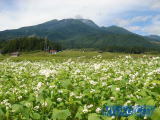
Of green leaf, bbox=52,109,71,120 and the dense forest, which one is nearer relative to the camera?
green leaf, bbox=52,109,71,120

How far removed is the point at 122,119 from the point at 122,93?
209cm

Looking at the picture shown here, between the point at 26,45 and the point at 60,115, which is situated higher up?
the point at 60,115

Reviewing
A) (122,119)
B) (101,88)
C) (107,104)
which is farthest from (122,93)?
(122,119)

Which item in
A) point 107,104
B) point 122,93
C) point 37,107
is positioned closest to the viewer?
point 107,104

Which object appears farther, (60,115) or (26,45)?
(26,45)

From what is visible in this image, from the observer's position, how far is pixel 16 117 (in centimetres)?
608

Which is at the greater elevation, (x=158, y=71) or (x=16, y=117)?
(x=158, y=71)

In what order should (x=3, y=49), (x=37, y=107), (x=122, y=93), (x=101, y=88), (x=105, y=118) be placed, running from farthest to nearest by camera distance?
(x=3, y=49), (x=101, y=88), (x=122, y=93), (x=37, y=107), (x=105, y=118)

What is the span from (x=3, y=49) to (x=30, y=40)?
62.8 feet

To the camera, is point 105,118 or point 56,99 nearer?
point 105,118

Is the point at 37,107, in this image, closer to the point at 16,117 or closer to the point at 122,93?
the point at 16,117

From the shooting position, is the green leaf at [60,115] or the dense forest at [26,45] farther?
the dense forest at [26,45]

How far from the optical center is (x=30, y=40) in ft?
599

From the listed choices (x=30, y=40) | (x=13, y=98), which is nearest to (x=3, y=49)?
(x=30, y=40)
